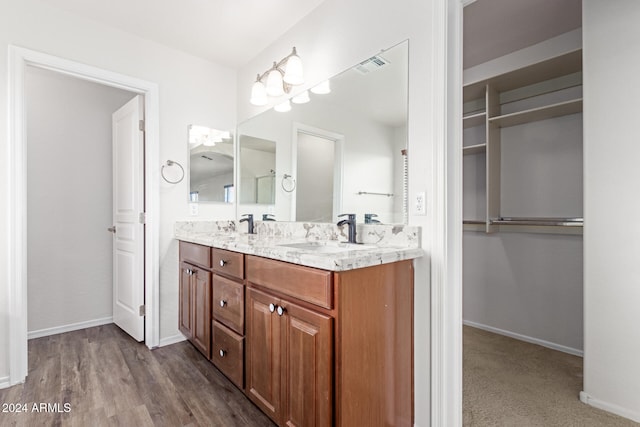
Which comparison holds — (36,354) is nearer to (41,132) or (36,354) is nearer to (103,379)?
(103,379)

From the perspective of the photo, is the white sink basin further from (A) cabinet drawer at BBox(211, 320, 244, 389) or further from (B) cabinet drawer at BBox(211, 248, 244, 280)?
(A) cabinet drawer at BBox(211, 320, 244, 389)

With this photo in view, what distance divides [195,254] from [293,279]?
1206 mm

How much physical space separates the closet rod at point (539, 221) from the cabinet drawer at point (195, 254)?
2351mm

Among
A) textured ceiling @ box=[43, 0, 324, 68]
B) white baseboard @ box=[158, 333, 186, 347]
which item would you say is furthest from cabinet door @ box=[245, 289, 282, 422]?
textured ceiling @ box=[43, 0, 324, 68]

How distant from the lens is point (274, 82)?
2.36m

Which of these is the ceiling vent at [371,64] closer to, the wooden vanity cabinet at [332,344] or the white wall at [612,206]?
the wooden vanity cabinet at [332,344]

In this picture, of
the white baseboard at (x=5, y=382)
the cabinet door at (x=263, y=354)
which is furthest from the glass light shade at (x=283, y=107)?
the white baseboard at (x=5, y=382)

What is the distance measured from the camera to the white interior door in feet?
8.38

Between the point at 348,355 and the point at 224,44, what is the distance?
2.54 metres

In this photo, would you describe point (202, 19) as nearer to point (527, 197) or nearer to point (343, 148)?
point (343, 148)

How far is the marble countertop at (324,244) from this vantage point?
1.25m

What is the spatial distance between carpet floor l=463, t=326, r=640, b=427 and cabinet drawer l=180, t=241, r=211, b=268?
5.84ft

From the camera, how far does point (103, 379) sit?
2018 millimetres

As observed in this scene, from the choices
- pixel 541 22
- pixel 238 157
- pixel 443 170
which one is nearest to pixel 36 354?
pixel 238 157
